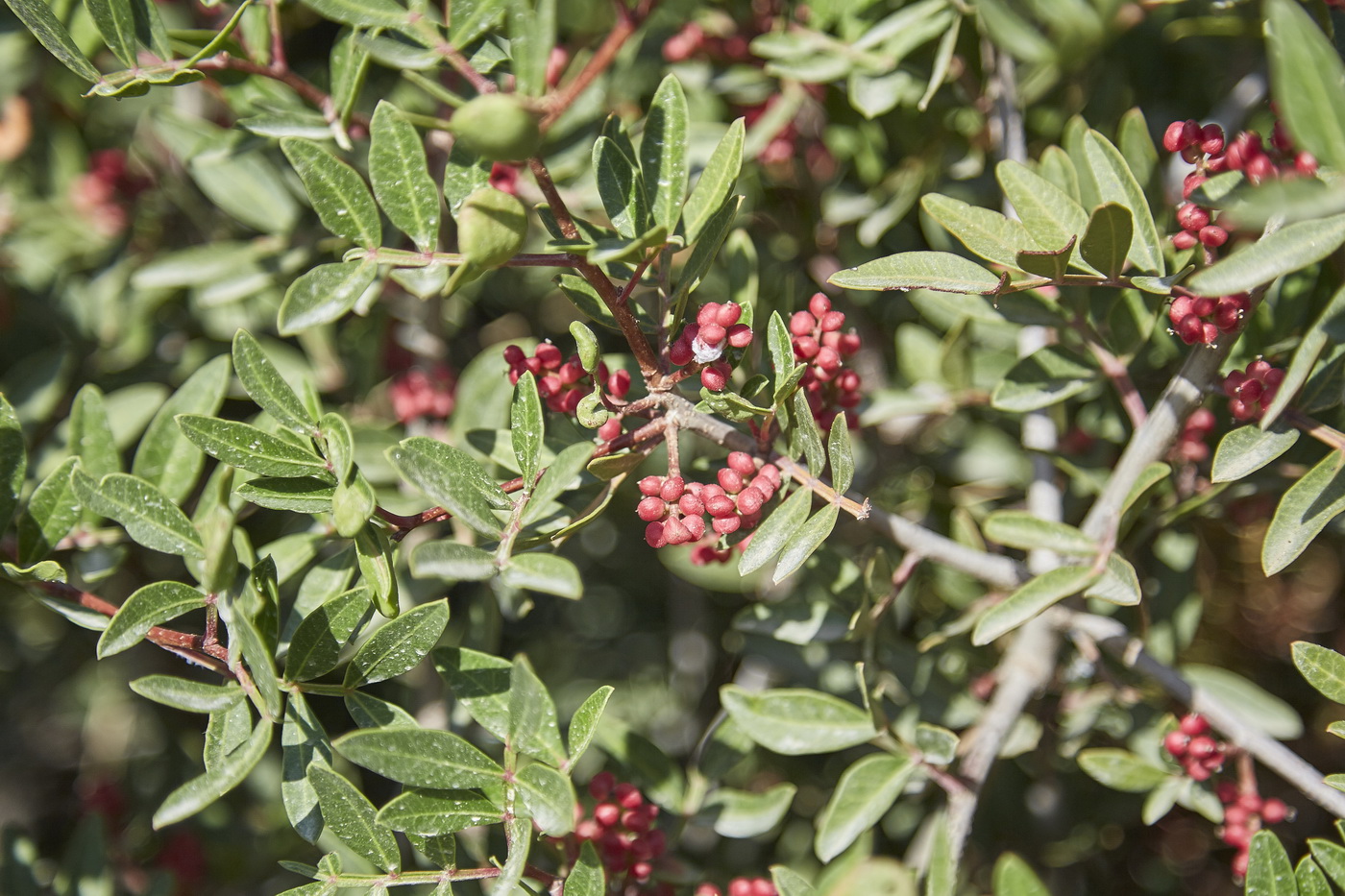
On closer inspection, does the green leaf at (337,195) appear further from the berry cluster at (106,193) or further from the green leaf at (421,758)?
the berry cluster at (106,193)

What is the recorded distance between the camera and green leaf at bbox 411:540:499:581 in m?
1.03

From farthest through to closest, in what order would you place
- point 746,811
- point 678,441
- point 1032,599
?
point 678,441, point 746,811, point 1032,599

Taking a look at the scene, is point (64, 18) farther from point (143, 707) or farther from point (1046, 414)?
point (1046, 414)

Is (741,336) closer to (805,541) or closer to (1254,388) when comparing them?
(805,541)

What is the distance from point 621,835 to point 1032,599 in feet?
2.47

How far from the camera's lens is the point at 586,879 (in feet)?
4.12

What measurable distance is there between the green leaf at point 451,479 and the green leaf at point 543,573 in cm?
5

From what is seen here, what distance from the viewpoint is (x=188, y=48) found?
4.84ft

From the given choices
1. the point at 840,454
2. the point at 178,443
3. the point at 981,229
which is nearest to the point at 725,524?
the point at 840,454

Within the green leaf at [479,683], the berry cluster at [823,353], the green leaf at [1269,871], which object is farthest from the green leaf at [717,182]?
the green leaf at [1269,871]

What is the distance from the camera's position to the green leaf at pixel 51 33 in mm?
1147

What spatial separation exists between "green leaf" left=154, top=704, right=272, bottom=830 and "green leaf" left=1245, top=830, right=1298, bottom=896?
1.30 m

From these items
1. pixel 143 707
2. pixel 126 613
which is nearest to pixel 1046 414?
pixel 126 613

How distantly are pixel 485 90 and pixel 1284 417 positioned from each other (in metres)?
1.14
